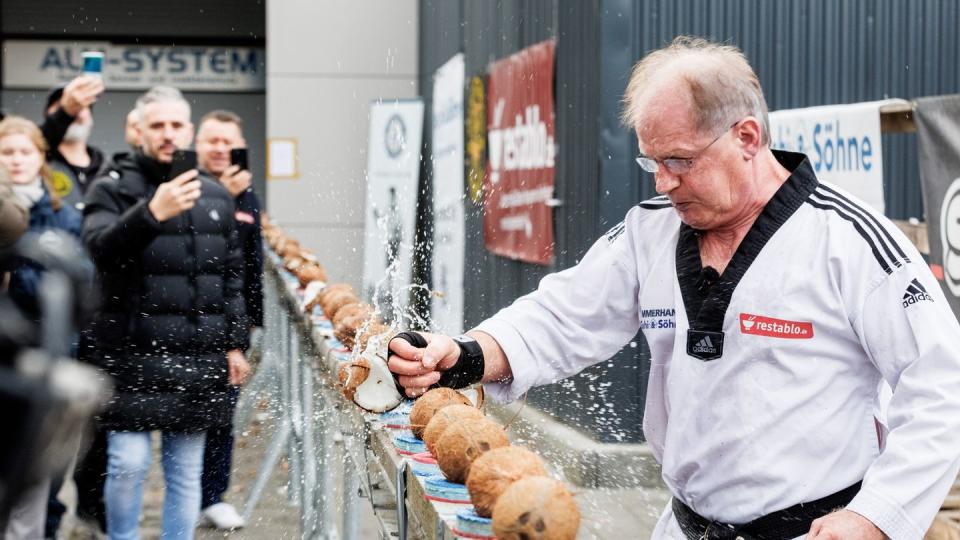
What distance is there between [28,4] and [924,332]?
2451 cm

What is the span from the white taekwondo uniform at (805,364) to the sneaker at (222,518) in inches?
181

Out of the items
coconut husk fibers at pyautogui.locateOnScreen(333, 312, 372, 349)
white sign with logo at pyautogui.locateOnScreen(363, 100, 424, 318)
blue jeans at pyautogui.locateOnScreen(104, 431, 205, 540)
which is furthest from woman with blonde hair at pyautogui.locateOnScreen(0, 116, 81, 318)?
white sign with logo at pyautogui.locateOnScreen(363, 100, 424, 318)

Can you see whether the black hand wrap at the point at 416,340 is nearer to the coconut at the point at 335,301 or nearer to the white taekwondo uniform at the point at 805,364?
the white taekwondo uniform at the point at 805,364

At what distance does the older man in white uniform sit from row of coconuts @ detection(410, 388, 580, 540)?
43cm

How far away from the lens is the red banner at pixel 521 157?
9.49 metres

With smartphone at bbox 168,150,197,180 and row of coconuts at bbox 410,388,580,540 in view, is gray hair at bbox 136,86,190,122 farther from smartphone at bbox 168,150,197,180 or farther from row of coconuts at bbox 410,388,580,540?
row of coconuts at bbox 410,388,580,540

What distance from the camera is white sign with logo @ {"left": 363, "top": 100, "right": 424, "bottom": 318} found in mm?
14906

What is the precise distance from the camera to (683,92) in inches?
112

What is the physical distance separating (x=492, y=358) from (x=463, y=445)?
294mm

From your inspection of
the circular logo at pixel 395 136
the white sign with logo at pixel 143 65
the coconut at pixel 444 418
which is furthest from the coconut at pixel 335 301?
the white sign with logo at pixel 143 65

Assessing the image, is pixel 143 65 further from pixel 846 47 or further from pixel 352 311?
pixel 352 311

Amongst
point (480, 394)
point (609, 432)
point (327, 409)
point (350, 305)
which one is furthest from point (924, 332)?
point (609, 432)

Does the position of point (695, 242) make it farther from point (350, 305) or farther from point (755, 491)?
point (350, 305)

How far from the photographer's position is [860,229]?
2766 millimetres
